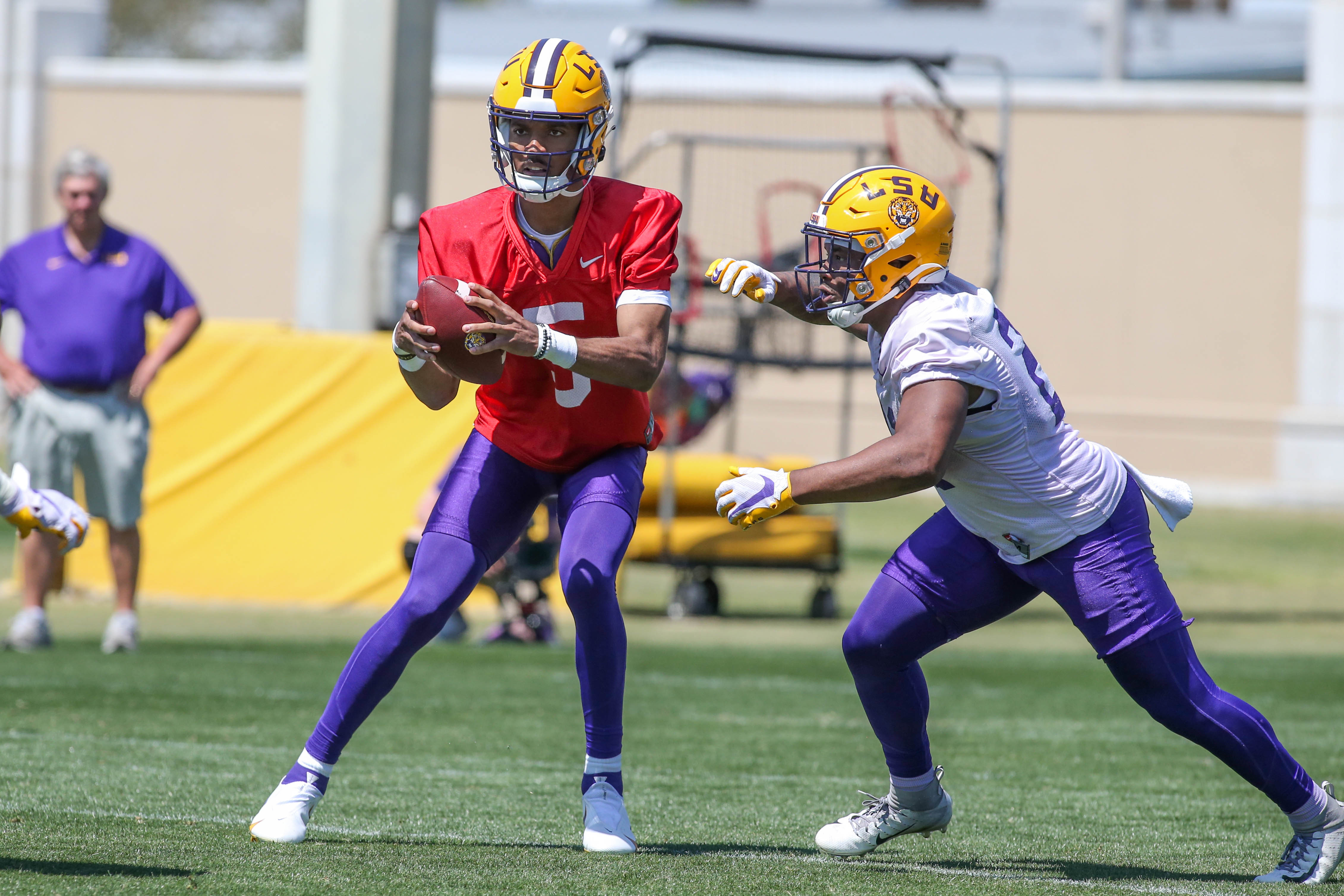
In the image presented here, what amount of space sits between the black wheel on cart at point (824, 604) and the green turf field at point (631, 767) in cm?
89

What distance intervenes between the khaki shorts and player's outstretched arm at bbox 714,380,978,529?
17.7 feet

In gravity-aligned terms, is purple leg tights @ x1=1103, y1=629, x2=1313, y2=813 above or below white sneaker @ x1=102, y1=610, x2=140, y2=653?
above

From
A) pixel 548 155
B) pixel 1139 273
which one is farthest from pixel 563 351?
pixel 1139 273

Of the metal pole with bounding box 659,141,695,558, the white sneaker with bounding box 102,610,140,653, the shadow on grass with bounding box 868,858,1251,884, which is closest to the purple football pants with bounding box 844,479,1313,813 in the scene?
the shadow on grass with bounding box 868,858,1251,884

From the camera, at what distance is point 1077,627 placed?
168 inches

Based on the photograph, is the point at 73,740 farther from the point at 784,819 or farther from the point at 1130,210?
the point at 1130,210

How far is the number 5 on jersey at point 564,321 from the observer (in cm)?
442

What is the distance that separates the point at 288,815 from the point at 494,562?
0.82 m

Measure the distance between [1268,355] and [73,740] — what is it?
1869 centimetres

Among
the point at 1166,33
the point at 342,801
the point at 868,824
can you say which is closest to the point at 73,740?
the point at 342,801

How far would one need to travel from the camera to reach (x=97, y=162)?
8516 millimetres

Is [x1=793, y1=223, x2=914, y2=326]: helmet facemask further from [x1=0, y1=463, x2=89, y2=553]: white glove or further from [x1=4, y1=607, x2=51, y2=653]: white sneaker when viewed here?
[x1=4, y1=607, x2=51, y2=653]: white sneaker

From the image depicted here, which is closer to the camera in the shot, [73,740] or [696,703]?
[73,740]

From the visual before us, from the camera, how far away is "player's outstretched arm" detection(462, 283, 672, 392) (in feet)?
13.4
